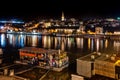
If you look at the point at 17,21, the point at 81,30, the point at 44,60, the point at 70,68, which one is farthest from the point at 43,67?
the point at 17,21

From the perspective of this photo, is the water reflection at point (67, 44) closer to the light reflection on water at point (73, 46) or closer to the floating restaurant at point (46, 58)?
the light reflection on water at point (73, 46)

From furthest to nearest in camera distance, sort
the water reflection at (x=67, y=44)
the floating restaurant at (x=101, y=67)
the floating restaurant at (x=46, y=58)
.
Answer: the water reflection at (x=67, y=44), the floating restaurant at (x=46, y=58), the floating restaurant at (x=101, y=67)

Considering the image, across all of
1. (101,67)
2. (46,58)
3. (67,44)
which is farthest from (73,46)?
(101,67)

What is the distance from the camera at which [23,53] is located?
24.3 ft

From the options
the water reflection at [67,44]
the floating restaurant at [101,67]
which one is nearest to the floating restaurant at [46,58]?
the floating restaurant at [101,67]

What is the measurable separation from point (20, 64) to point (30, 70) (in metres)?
1.03

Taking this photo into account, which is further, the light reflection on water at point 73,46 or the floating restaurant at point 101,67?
the light reflection on water at point 73,46

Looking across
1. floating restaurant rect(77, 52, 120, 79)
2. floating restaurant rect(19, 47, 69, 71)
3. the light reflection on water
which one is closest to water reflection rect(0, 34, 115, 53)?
the light reflection on water

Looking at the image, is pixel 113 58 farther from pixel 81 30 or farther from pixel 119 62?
pixel 81 30

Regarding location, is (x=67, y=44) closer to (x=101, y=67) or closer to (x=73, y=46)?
(x=73, y=46)

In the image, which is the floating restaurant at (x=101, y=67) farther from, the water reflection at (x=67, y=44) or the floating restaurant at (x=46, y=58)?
the water reflection at (x=67, y=44)

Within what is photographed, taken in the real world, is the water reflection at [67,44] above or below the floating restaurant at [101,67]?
above

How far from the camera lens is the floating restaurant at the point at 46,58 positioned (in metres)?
6.49

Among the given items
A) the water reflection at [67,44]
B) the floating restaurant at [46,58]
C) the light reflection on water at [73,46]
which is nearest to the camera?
the floating restaurant at [46,58]
